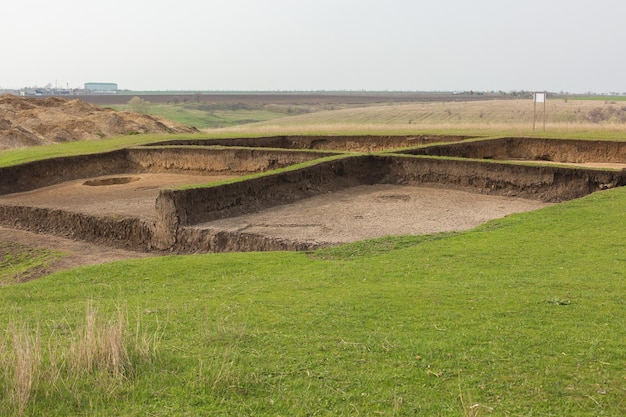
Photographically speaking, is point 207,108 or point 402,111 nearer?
point 402,111

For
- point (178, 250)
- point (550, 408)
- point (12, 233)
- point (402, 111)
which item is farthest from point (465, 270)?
point (402, 111)

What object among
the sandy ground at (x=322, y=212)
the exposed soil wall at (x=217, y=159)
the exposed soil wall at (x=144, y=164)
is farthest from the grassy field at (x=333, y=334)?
the exposed soil wall at (x=144, y=164)

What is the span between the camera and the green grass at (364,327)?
15.5 feet

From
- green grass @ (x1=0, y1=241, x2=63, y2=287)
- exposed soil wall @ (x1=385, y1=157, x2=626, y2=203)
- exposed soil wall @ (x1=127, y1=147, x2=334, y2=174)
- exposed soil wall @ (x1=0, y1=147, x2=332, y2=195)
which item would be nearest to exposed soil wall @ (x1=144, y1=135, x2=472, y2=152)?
exposed soil wall @ (x1=0, y1=147, x2=332, y2=195)

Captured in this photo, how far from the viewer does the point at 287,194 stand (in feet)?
54.2

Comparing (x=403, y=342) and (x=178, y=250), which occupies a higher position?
(x=403, y=342)

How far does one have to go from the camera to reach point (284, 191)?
54.1 ft

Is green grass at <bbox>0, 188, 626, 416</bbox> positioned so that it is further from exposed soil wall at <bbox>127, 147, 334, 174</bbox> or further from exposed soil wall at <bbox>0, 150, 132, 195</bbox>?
exposed soil wall at <bbox>0, 150, 132, 195</bbox>

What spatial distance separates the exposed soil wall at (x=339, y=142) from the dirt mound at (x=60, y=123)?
32.2 feet

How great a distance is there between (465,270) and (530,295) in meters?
1.48

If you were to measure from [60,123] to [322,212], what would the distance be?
24.8 metres

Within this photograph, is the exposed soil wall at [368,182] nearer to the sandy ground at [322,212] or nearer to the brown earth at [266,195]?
the brown earth at [266,195]

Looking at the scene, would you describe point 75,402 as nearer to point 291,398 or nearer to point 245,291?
point 291,398

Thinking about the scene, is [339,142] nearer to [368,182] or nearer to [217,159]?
[217,159]
